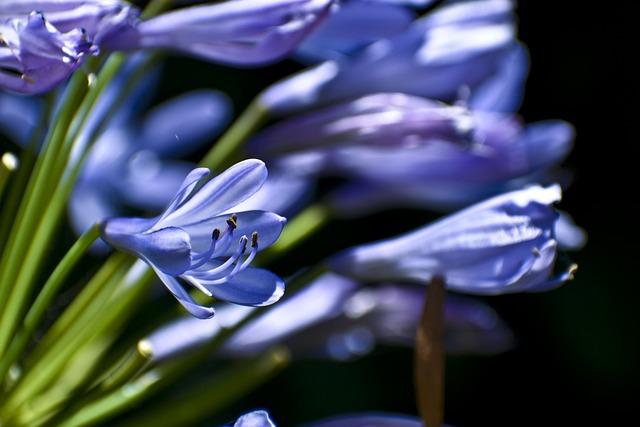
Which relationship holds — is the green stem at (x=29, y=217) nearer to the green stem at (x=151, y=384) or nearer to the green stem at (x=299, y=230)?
the green stem at (x=151, y=384)

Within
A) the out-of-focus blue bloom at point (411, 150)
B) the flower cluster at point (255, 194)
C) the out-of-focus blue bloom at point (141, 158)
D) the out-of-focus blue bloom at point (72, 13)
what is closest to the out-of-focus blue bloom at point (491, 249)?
the flower cluster at point (255, 194)

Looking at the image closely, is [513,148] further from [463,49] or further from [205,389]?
[205,389]

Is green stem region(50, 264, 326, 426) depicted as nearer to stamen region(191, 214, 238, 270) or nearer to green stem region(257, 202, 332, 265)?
green stem region(257, 202, 332, 265)

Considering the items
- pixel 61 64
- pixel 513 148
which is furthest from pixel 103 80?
pixel 513 148

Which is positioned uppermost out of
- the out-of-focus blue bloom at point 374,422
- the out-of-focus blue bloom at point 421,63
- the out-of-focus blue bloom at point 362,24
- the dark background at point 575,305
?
the out-of-focus blue bloom at point 362,24

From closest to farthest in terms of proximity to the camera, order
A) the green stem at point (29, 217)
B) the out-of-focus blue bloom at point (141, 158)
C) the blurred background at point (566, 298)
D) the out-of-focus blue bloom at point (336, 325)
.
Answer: the green stem at point (29, 217) < the out-of-focus blue bloom at point (336, 325) < the out-of-focus blue bloom at point (141, 158) < the blurred background at point (566, 298)

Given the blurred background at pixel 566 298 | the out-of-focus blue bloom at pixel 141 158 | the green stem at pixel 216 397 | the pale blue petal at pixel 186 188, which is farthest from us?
the blurred background at pixel 566 298

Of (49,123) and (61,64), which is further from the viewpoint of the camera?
(49,123)
